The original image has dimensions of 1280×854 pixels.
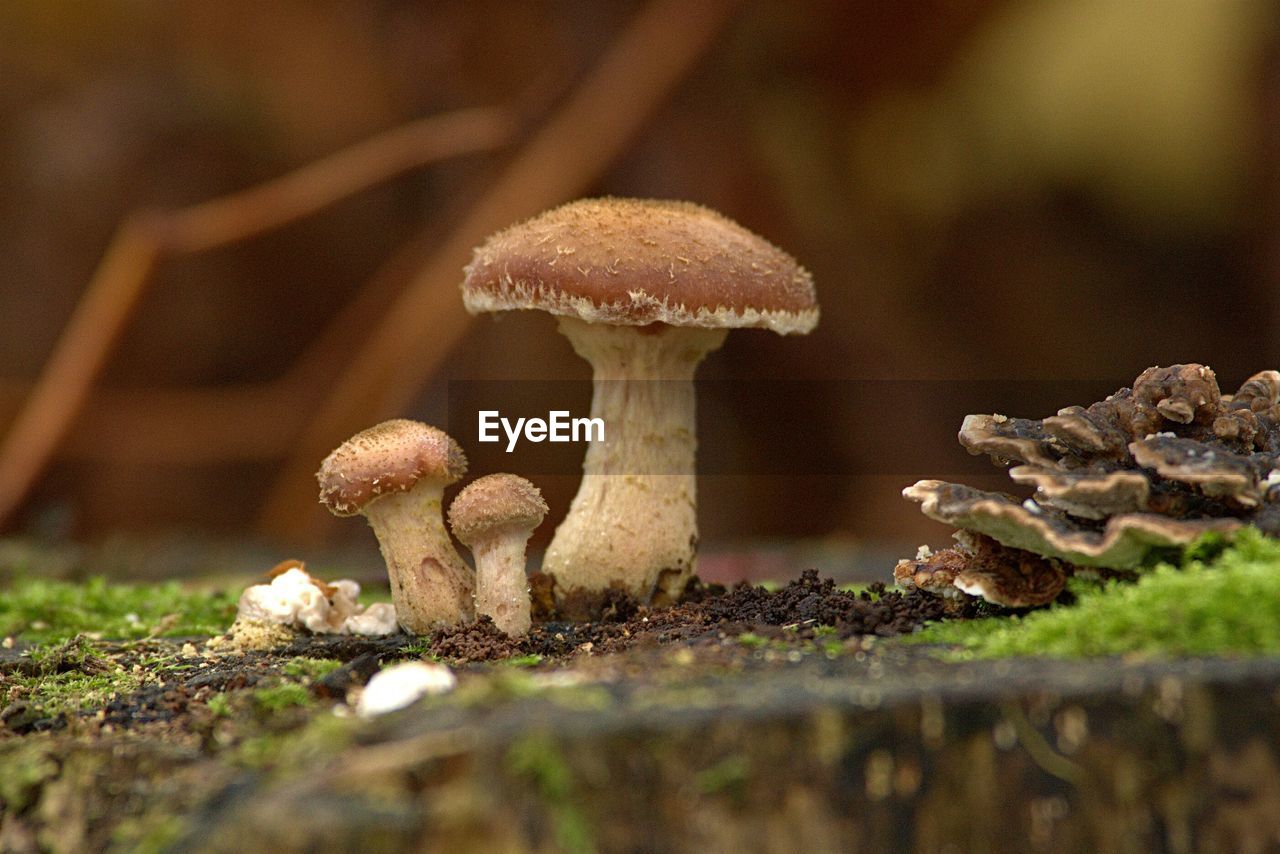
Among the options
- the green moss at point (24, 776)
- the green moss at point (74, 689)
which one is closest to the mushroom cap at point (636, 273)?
the green moss at point (74, 689)

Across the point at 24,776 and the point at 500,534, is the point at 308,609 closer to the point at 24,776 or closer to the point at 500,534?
the point at 500,534

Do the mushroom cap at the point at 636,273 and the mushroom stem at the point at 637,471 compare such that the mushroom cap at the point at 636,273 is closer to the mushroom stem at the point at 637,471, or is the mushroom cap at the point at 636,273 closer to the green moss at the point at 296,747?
the mushroom stem at the point at 637,471

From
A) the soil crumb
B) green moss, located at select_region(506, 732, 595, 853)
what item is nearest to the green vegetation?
the soil crumb

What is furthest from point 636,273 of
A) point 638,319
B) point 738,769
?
point 738,769

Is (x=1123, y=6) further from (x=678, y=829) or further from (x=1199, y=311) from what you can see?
(x=678, y=829)

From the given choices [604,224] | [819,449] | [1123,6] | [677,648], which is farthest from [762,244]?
[1123,6]
